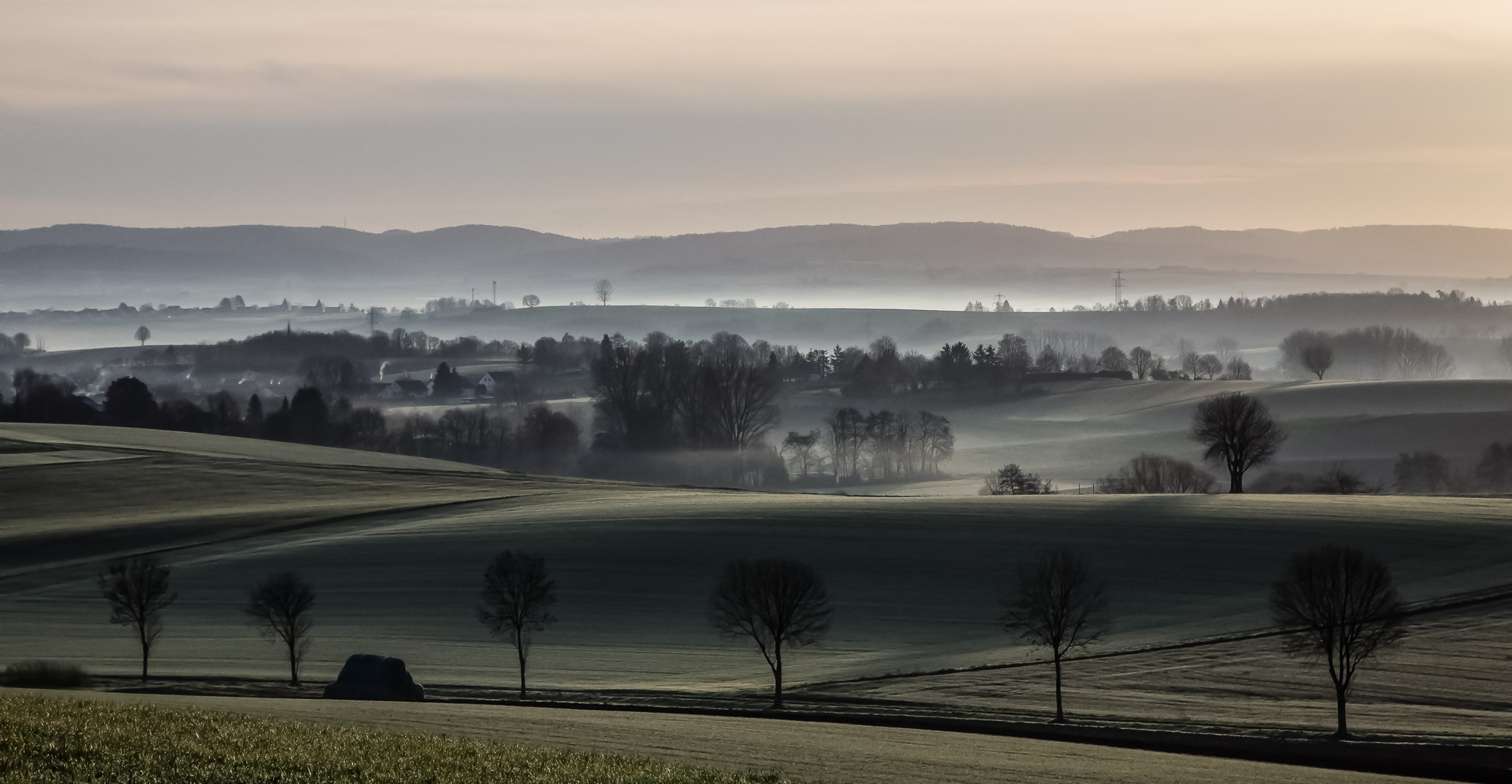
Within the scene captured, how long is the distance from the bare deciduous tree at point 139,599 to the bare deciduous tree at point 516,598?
962 cm

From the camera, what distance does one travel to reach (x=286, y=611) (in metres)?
40.0

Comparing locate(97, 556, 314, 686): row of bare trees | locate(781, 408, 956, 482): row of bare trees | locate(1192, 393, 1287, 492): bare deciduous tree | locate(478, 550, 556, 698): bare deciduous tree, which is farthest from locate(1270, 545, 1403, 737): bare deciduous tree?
locate(781, 408, 956, 482): row of bare trees

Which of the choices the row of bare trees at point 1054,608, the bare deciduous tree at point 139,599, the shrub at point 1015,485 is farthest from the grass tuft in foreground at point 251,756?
the shrub at point 1015,485

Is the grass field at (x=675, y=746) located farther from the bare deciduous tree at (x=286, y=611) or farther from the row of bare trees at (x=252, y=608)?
the row of bare trees at (x=252, y=608)

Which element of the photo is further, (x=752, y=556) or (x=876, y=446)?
(x=876, y=446)

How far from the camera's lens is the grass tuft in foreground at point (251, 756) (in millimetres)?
14750

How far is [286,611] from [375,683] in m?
8.14

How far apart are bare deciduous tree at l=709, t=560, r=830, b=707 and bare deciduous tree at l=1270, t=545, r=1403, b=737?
1262cm

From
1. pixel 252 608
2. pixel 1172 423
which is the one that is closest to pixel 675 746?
→ pixel 252 608

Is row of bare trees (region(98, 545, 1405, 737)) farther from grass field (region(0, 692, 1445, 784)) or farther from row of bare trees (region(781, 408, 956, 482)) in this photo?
row of bare trees (region(781, 408, 956, 482))

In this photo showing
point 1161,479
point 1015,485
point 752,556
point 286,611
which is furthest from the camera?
point 1015,485

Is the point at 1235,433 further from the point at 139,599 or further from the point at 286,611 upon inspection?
the point at 139,599

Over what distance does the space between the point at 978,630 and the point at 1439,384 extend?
116 meters

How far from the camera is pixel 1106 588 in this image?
47094 mm
